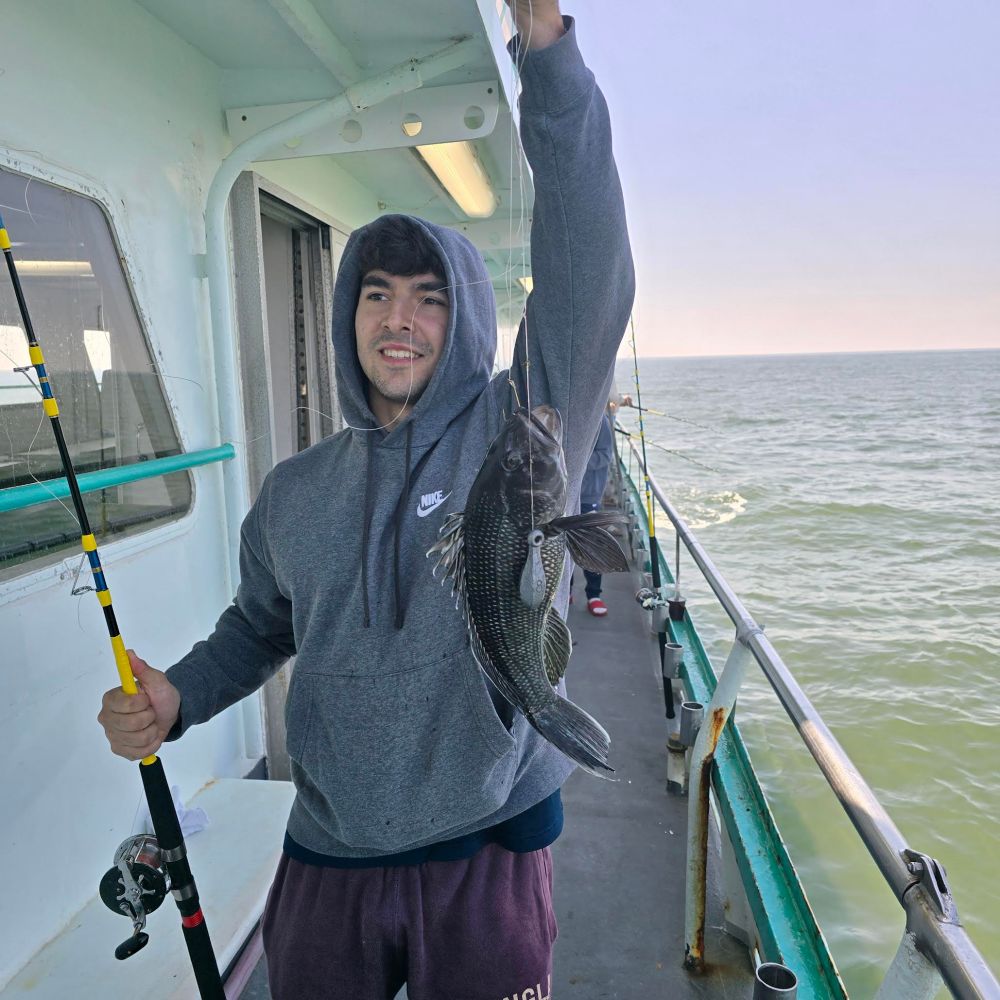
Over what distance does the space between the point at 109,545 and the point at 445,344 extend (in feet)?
5.50

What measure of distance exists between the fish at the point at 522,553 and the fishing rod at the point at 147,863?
93 centimetres

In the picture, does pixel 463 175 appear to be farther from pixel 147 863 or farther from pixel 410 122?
pixel 147 863

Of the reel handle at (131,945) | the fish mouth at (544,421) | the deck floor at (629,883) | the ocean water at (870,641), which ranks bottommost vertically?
the ocean water at (870,641)

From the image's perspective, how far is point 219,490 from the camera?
11.1 feet

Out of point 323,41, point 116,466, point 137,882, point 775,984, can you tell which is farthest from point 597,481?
point 137,882

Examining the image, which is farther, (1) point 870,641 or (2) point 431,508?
(1) point 870,641

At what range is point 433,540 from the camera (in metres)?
1.58

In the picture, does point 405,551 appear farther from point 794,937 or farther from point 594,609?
point 594,609

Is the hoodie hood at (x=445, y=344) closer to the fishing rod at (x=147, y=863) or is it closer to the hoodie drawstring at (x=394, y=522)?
the hoodie drawstring at (x=394, y=522)

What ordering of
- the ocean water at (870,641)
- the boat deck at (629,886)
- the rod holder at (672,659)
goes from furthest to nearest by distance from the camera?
the ocean water at (870,641), the rod holder at (672,659), the boat deck at (629,886)

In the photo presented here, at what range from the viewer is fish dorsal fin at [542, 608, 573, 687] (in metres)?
1.46

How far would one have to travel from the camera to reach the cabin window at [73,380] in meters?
2.15

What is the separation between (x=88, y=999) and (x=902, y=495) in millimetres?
18948

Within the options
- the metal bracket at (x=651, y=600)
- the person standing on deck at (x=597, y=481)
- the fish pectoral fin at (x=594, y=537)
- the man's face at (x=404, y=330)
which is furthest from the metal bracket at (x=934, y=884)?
the person standing on deck at (x=597, y=481)
